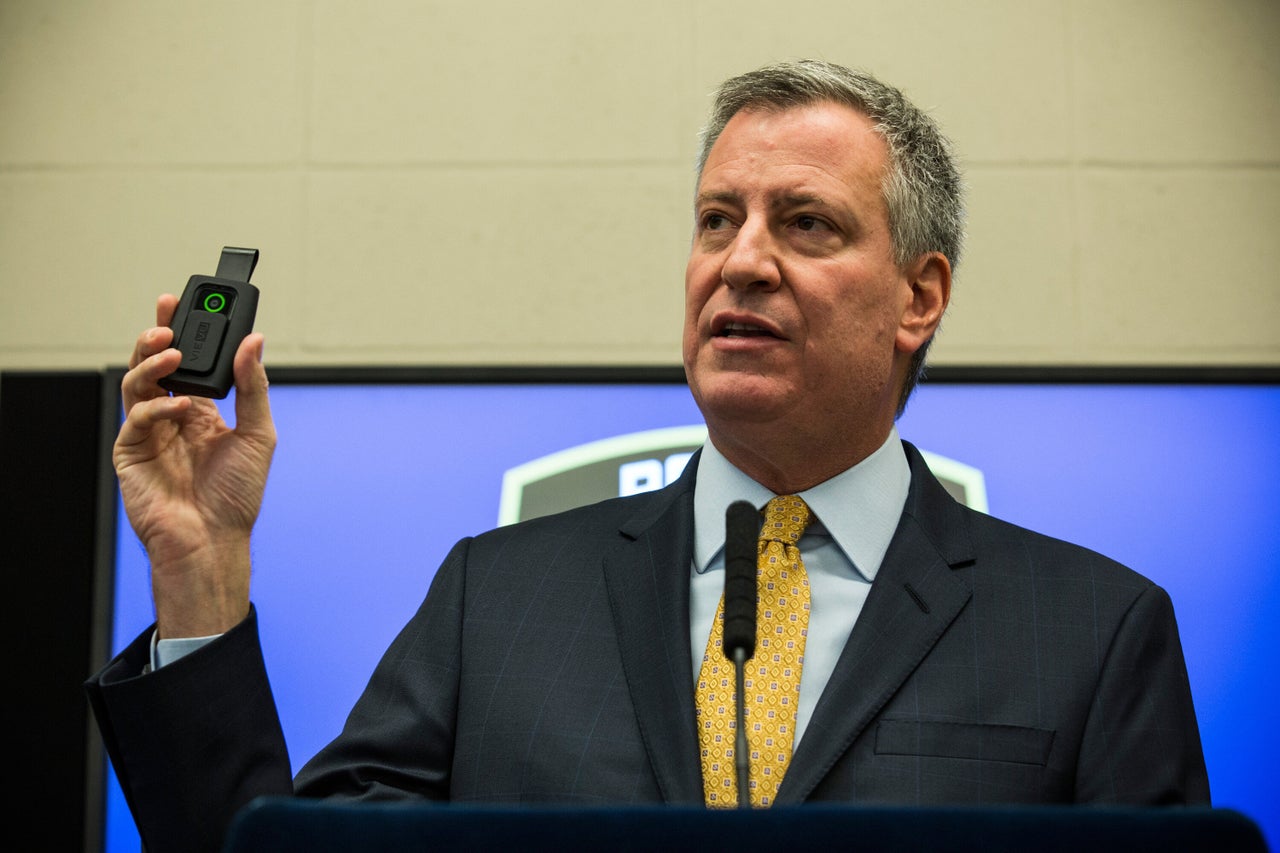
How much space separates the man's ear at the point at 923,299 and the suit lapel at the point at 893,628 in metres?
0.21

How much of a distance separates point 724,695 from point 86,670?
1.35 m

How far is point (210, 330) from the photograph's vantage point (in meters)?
1.41

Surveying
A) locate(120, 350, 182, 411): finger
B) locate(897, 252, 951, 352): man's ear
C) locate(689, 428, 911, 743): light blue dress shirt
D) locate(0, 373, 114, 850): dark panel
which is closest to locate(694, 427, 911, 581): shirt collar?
locate(689, 428, 911, 743): light blue dress shirt

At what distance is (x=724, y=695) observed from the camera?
4.72ft

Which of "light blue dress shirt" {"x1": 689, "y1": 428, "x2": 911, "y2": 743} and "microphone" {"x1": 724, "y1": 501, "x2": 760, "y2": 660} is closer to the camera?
"microphone" {"x1": 724, "y1": 501, "x2": 760, "y2": 660}

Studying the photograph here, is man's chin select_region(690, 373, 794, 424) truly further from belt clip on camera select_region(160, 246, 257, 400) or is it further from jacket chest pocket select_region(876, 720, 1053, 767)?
belt clip on camera select_region(160, 246, 257, 400)

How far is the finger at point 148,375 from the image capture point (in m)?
1.37

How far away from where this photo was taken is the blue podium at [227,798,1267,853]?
764mm

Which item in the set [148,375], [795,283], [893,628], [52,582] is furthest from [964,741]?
[52,582]

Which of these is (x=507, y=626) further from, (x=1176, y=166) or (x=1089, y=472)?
(x=1176, y=166)

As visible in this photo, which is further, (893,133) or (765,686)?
(893,133)

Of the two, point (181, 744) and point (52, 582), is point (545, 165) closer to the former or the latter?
point (52, 582)

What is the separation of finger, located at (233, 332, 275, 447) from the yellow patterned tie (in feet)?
1.73

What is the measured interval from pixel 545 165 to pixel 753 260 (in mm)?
1317
